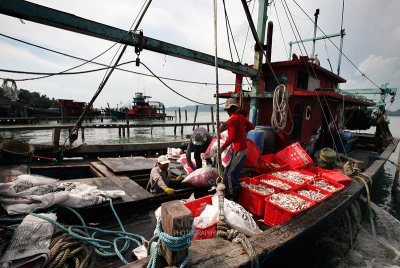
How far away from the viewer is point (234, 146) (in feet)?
13.6

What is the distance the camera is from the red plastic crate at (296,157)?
577 cm

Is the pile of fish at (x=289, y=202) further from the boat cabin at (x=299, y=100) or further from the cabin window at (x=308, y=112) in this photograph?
the cabin window at (x=308, y=112)

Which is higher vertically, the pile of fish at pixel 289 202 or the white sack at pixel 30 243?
the white sack at pixel 30 243

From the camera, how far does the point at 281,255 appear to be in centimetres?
258

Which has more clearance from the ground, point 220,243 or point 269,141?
point 269,141

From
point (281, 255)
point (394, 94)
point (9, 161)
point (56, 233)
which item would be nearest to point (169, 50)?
point (56, 233)

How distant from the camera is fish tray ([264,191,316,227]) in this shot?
315 centimetres

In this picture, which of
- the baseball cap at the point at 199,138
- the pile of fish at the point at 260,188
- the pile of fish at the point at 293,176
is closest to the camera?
the pile of fish at the point at 260,188

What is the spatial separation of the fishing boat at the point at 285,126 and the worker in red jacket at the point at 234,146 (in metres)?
0.88

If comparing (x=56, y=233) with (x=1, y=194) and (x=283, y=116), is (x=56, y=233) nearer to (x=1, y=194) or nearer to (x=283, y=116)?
(x=1, y=194)

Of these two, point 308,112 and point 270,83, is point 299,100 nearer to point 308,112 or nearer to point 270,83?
point 308,112

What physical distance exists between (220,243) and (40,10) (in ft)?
14.8

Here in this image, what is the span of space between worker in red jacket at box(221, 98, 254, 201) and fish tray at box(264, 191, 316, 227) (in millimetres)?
797

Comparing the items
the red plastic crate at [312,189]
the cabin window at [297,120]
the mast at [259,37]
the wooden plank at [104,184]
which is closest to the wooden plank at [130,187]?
the wooden plank at [104,184]
